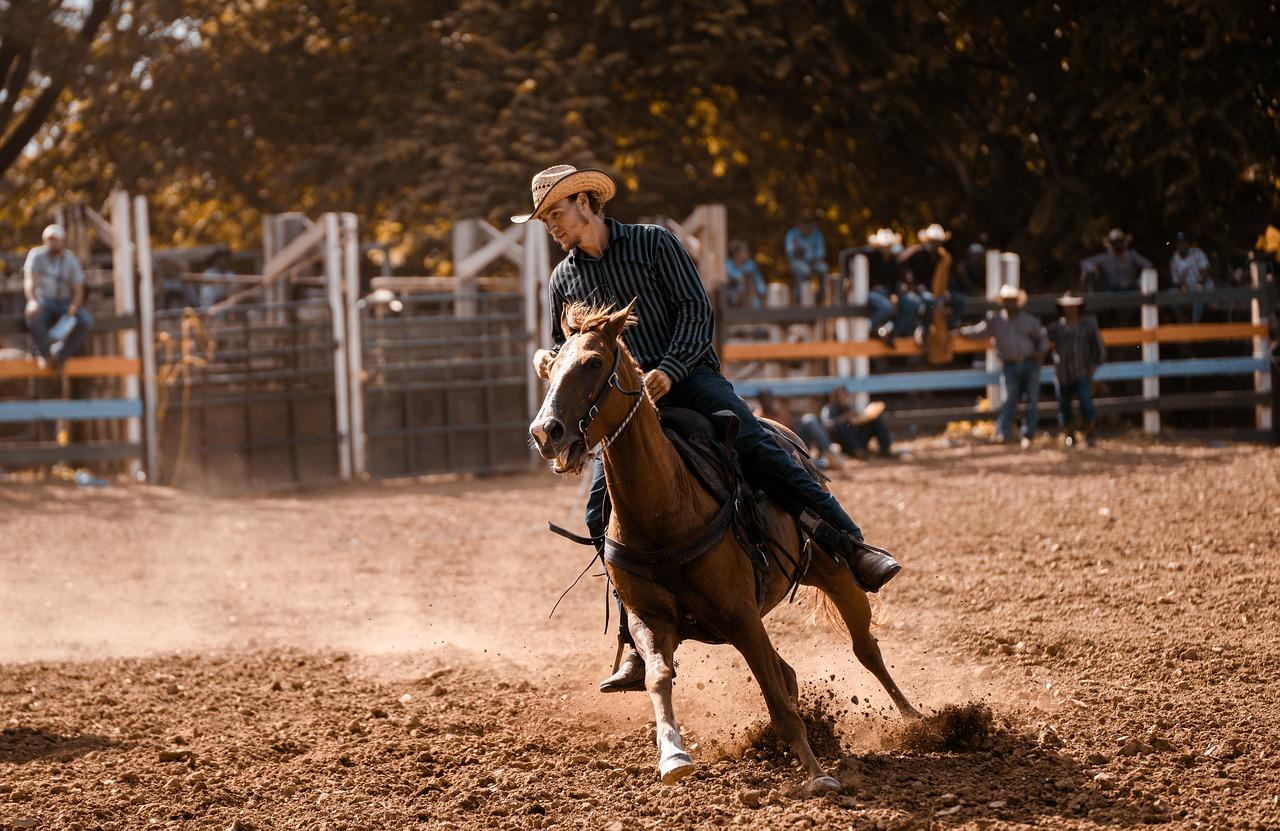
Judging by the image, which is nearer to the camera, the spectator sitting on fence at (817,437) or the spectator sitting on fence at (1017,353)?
the spectator sitting on fence at (817,437)

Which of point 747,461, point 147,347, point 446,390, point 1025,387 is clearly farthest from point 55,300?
point 747,461

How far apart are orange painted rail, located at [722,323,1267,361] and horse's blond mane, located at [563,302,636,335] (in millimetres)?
11950

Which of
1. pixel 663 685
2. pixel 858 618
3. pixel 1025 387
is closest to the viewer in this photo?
pixel 663 685

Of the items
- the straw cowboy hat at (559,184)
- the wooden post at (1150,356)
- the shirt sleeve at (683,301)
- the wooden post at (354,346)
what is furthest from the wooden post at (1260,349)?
the straw cowboy hat at (559,184)

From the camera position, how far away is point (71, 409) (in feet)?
52.7

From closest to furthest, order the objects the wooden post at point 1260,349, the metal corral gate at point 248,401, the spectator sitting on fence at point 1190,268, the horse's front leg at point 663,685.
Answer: the horse's front leg at point 663,685 → the metal corral gate at point 248,401 → the wooden post at point 1260,349 → the spectator sitting on fence at point 1190,268

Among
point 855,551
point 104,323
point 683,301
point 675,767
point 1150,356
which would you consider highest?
point 104,323

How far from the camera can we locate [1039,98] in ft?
73.8

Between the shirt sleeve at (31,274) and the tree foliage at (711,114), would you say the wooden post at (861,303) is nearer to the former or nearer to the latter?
the tree foliage at (711,114)

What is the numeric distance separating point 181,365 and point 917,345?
27.9ft

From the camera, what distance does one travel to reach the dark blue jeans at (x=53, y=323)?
15.7 meters

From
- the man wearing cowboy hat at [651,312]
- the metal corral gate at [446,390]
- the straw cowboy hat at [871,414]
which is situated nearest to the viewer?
the man wearing cowboy hat at [651,312]

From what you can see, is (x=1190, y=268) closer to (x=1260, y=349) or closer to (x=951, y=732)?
(x=1260, y=349)

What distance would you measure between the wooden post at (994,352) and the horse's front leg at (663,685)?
532 inches
